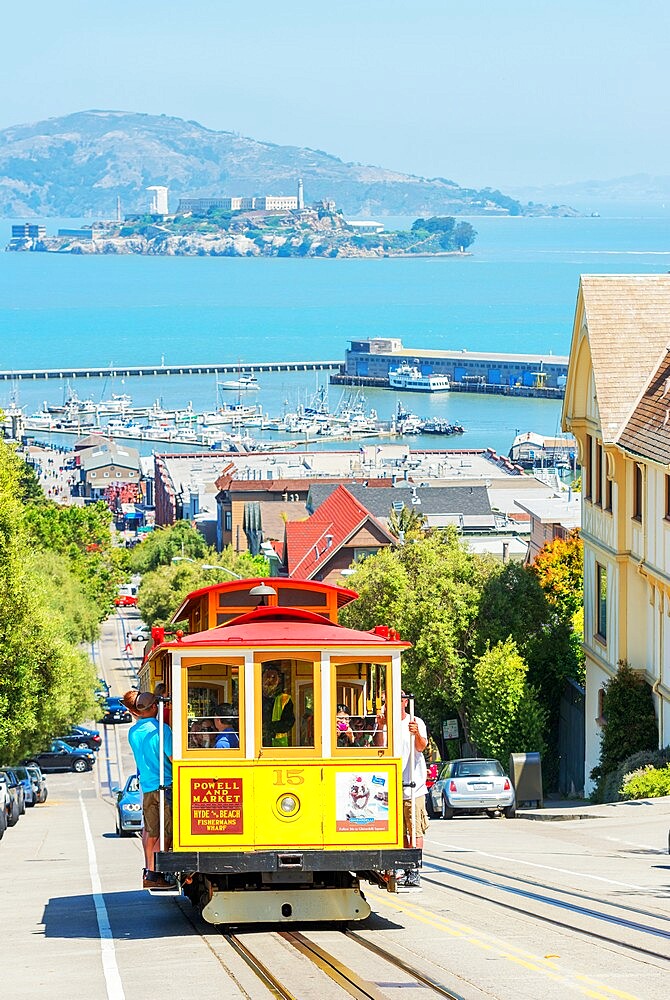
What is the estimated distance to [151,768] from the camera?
14.9 m

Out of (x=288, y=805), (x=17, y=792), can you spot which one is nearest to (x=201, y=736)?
(x=288, y=805)

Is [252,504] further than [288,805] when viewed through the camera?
Yes

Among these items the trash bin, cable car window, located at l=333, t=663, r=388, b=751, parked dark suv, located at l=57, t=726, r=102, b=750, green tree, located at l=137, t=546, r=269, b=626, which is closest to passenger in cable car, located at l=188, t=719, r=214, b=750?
cable car window, located at l=333, t=663, r=388, b=751

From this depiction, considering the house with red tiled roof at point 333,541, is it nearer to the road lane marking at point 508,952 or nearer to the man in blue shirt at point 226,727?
the road lane marking at point 508,952

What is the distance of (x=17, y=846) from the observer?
29312mm

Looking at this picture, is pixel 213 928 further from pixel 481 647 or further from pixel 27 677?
pixel 481 647

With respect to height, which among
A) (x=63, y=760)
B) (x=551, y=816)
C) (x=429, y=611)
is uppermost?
(x=429, y=611)

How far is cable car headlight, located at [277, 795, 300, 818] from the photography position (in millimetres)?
14438

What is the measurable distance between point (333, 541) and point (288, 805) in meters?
66.4

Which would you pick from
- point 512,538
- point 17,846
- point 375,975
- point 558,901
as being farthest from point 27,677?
point 512,538

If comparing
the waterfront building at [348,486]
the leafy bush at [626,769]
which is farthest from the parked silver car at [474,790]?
the waterfront building at [348,486]

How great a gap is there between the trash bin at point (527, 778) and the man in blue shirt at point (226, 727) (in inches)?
956

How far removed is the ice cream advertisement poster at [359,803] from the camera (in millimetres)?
14508

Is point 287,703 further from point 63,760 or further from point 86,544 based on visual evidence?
point 86,544
